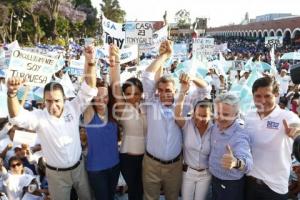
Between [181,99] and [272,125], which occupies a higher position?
[181,99]

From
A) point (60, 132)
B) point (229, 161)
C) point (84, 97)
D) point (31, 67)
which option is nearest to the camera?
point (229, 161)

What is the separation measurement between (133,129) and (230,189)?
1.09 metres

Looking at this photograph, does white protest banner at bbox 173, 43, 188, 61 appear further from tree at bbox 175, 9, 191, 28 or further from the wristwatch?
tree at bbox 175, 9, 191, 28

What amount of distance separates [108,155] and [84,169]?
0.27 meters

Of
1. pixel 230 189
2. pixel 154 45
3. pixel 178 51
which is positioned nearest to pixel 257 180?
pixel 230 189

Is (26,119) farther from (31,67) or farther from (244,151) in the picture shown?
(244,151)

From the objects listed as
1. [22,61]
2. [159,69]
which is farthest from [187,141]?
[22,61]

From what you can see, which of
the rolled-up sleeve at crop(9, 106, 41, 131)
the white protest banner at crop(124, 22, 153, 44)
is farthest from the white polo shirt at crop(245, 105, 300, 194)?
the white protest banner at crop(124, 22, 153, 44)

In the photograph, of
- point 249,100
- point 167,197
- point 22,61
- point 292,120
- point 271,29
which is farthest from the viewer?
point 271,29

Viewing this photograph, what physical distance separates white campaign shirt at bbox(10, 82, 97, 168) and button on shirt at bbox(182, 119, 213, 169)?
3.12 feet

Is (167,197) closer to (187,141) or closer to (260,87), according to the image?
(187,141)

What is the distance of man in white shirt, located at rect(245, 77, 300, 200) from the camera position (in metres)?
3.19

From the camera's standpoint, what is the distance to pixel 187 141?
145 inches

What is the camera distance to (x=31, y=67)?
192 inches
